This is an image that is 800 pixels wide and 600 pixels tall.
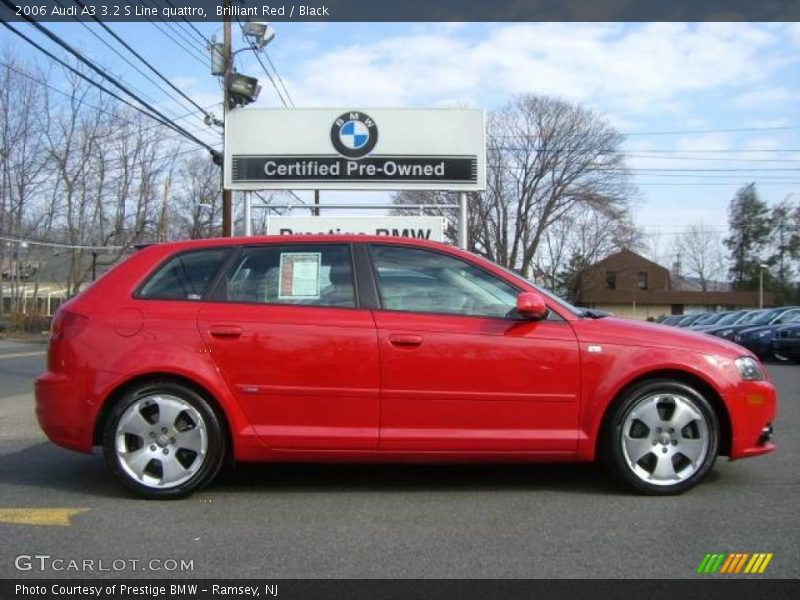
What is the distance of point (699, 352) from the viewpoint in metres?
4.67

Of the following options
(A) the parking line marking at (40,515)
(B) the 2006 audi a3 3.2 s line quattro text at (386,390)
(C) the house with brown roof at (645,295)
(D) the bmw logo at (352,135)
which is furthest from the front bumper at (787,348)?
(C) the house with brown roof at (645,295)

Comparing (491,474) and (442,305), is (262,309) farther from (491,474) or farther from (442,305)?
(491,474)

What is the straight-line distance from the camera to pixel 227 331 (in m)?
4.63

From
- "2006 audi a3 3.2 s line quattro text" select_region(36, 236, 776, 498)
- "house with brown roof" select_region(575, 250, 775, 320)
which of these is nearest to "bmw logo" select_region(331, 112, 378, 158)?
"2006 audi a3 3.2 s line quattro text" select_region(36, 236, 776, 498)

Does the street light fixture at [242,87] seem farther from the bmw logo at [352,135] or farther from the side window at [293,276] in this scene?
the side window at [293,276]

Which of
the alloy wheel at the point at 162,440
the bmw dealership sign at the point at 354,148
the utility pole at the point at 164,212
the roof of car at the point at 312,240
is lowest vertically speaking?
the alloy wheel at the point at 162,440

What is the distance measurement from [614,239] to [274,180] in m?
42.8

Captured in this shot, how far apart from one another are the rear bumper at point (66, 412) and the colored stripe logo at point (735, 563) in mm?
3590

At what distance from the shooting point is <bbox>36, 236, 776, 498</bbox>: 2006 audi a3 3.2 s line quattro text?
4.58m

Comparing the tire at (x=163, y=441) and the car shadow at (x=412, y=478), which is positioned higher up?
the tire at (x=163, y=441)

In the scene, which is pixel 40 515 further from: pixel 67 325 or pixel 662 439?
pixel 662 439

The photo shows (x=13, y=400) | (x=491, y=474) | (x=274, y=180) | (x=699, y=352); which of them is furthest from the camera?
(x=274, y=180)

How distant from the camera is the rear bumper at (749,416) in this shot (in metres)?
4.68
